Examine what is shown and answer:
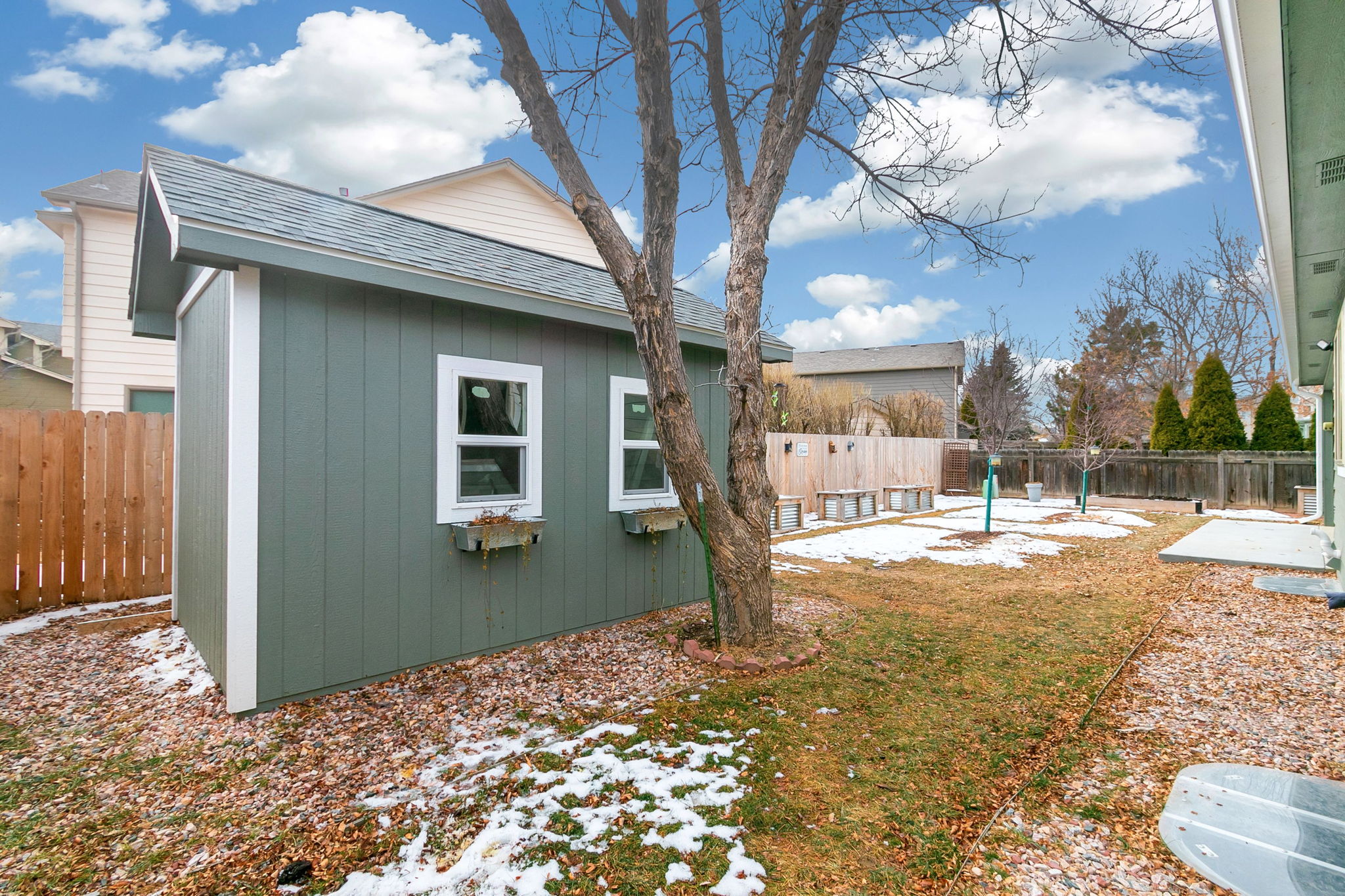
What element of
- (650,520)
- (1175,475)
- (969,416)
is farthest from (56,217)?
(969,416)

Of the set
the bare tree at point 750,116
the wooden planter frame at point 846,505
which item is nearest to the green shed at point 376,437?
the bare tree at point 750,116

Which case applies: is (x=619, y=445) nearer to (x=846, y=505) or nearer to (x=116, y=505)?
(x=116, y=505)

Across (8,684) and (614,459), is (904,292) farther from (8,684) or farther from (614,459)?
(8,684)

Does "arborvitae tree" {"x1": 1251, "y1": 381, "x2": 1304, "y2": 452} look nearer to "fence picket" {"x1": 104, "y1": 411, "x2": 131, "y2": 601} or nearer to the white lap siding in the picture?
"fence picket" {"x1": 104, "y1": 411, "x2": 131, "y2": 601}

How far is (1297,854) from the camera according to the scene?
2.02 metres

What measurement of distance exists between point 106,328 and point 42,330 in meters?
16.5

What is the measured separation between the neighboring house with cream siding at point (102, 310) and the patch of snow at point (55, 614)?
447 cm

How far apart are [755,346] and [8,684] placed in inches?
200

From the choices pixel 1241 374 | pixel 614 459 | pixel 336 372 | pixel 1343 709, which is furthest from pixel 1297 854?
pixel 1241 374

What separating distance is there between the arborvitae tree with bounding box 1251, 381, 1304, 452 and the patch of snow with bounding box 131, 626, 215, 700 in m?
19.7

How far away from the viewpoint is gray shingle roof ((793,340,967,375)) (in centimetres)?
2406

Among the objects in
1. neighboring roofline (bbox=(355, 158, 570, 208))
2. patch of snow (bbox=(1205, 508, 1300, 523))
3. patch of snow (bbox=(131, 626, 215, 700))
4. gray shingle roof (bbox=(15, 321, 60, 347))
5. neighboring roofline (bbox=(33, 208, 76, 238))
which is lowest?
patch of snow (bbox=(131, 626, 215, 700))

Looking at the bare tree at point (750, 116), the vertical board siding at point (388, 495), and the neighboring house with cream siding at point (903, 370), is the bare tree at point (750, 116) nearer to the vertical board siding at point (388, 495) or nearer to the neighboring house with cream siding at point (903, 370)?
the vertical board siding at point (388, 495)

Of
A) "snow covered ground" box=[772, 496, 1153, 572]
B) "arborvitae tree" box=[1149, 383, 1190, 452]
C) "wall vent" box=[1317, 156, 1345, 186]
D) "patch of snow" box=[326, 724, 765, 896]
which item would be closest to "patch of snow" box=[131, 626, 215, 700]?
"patch of snow" box=[326, 724, 765, 896]
